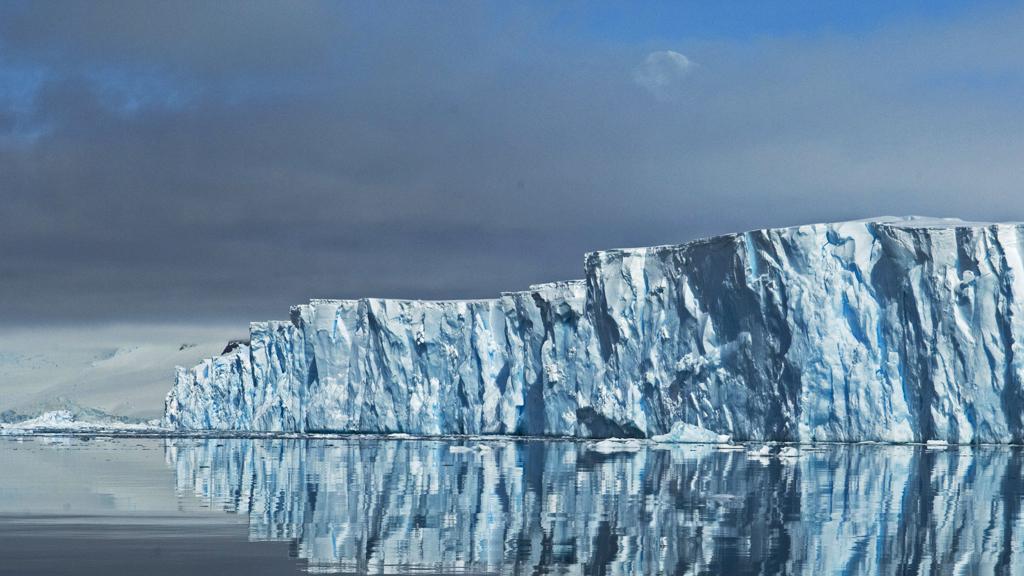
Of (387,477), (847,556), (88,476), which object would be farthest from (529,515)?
(88,476)

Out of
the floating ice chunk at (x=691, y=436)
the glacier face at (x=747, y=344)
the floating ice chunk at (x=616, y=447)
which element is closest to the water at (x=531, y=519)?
the glacier face at (x=747, y=344)

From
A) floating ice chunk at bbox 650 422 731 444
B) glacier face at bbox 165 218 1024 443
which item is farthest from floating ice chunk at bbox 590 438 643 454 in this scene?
glacier face at bbox 165 218 1024 443

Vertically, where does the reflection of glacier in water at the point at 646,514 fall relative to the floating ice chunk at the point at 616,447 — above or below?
below

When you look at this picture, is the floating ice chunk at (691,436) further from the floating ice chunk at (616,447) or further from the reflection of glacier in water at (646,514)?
the reflection of glacier in water at (646,514)

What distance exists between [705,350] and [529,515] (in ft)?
80.8

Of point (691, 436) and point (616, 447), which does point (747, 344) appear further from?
point (616, 447)

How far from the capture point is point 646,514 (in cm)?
1420

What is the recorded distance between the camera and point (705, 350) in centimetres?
3834

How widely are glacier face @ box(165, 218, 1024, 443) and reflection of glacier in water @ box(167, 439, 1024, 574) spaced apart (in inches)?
238

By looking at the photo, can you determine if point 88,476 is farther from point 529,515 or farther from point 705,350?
point 705,350

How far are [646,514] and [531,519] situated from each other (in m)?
1.29

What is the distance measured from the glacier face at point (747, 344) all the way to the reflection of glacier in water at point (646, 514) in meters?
6.04

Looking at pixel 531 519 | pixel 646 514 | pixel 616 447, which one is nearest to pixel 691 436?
pixel 616 447

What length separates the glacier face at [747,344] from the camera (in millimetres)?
31719
